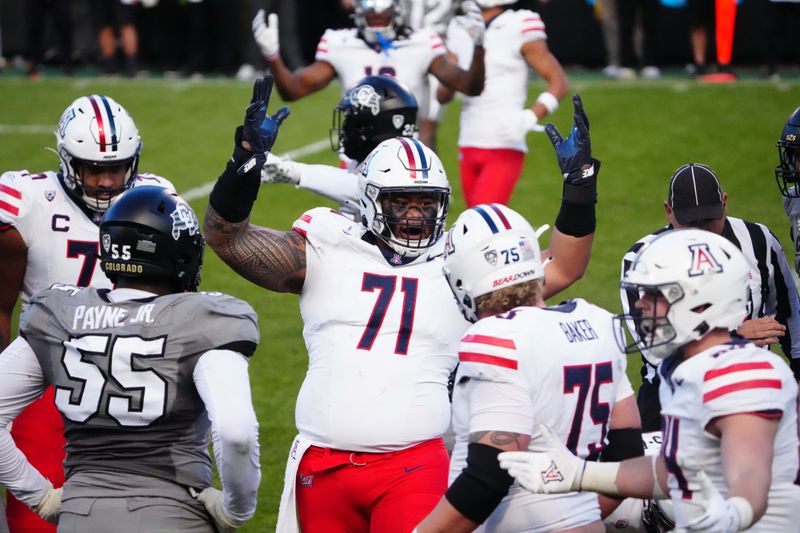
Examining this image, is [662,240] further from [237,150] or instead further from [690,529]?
[237,150]

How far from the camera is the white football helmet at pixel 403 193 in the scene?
4395 millimetres

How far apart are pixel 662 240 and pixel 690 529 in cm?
83

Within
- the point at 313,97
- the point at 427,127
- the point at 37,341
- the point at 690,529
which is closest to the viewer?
the point at 690,529

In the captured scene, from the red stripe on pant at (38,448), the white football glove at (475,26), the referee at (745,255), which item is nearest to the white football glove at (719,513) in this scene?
the referee at (745,255)

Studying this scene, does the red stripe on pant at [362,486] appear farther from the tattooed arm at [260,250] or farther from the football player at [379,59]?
the football player at [379,59]

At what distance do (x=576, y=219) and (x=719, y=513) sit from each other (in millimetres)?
1632

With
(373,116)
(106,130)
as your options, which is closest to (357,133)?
(373,116)

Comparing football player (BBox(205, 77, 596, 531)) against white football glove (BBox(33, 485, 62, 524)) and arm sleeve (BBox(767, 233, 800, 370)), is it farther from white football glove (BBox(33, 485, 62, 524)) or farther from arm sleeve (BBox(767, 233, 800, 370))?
arm sleeve (BBox(767, 233, 800, 370))

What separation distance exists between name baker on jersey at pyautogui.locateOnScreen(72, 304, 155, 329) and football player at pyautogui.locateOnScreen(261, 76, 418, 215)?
208 cm

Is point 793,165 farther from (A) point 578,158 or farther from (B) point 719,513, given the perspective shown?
(B) point 719,513

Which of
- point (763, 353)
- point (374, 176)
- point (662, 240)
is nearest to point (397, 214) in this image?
point (374, 176)

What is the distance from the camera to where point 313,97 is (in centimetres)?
Result: 1711

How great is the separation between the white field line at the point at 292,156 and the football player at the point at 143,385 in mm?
8632

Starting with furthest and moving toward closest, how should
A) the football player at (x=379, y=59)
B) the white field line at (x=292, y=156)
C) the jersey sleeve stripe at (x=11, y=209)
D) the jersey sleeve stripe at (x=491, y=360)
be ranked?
the white field line at (x=292, y=156), the football player at (x=379, y=59), the jersey sleeve stripe at (x=11, y=209), the jersey sleeve stripe at (x=491, y=360)
